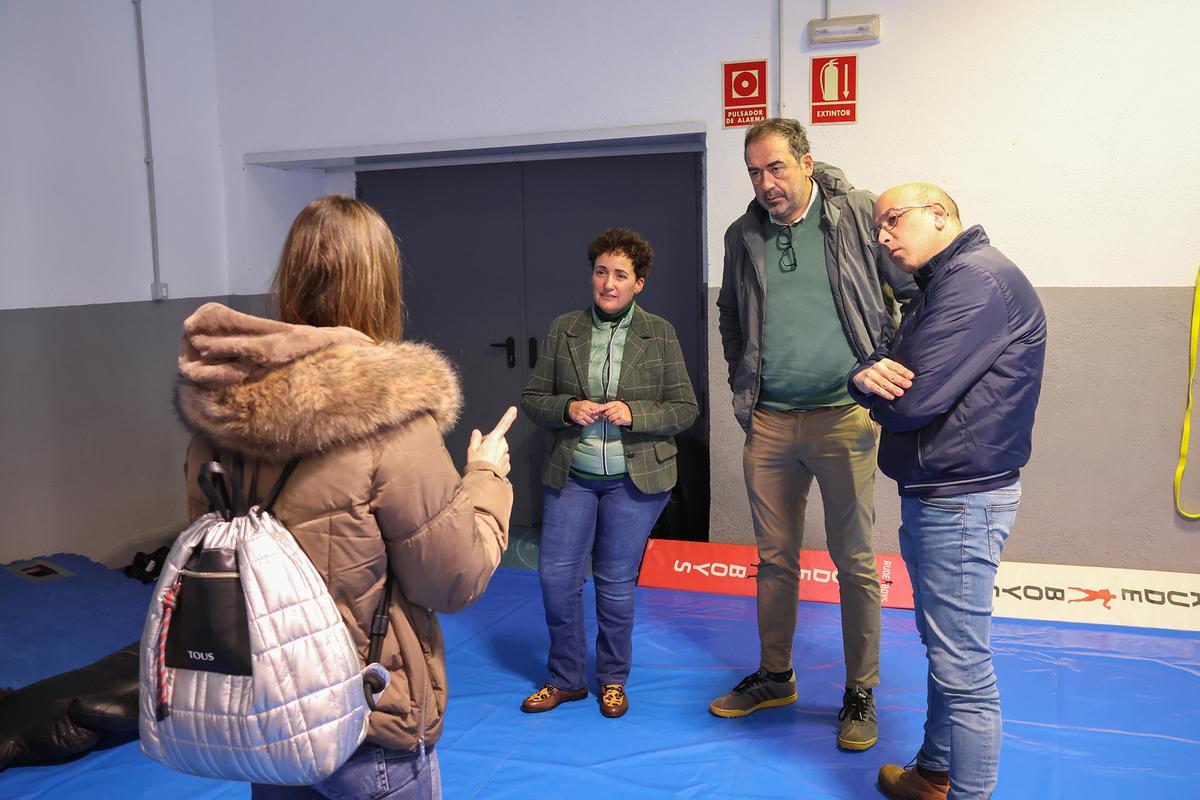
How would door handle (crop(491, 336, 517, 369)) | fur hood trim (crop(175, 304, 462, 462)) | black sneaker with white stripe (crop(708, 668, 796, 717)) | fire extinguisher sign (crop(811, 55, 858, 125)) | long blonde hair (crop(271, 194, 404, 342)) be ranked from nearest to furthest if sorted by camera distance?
1. fur hood trim (crop(175, 304, 462, 462))
2. long blonde hair (crop(271, 194, 404, 342))
3. black sneaker with white stripe (crop(708, 668, 796, 717))
4. fire extinguisher sign (crop(811, 55, 858, 125))
5. door handle (crop(491, 336, 517, 369))

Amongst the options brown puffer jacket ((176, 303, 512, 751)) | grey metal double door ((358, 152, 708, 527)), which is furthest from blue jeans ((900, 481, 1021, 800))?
grey metal double door ((358, 152, 708, 527))

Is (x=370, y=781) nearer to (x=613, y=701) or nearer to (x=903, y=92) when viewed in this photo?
(x=613, y=701)

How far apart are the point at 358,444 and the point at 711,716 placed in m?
2.08

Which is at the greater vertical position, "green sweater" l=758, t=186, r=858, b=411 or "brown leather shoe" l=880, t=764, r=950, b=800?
"green sweater" l=758, t=186, r=858, b=411

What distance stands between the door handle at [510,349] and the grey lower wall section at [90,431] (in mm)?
1630

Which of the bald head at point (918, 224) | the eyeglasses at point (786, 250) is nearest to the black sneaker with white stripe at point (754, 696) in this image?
the eyeglasses at point (786, 250)

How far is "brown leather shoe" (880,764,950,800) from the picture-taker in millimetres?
2445

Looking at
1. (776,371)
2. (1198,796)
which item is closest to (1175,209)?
(776,371)

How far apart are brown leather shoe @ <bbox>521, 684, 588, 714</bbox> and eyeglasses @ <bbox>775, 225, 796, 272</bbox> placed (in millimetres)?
1542

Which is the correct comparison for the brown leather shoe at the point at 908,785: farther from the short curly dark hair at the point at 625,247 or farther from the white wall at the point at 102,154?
the white wall at the point at 102,154

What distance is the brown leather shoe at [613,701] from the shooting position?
10.0 ft

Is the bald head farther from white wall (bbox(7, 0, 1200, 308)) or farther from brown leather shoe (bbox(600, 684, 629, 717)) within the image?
white wall (bbox(7, 0, 1200, 308))

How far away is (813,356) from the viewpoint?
112 inches

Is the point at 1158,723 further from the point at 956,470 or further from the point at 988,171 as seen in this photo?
the point at 988,171
